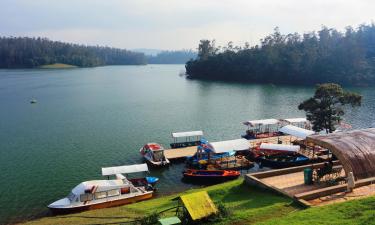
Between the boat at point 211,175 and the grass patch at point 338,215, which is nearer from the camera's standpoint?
the grass patch at point 338,215

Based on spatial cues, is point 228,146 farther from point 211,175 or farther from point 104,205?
point 104,205

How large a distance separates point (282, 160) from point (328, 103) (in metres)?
10.1

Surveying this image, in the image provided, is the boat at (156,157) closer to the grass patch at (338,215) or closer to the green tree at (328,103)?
the green tree at (328,103)

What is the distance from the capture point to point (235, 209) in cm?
2148

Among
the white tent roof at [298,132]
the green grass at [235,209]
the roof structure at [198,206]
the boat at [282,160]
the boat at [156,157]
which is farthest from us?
the white tent roof at [298,132]

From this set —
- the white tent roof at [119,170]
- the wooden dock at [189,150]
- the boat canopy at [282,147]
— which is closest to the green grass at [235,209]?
the white tent roof at [119,170]

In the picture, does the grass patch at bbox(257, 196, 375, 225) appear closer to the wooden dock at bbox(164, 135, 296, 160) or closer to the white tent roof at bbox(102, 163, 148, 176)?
the white tent roof at bbox(102, 163, 148, 176)

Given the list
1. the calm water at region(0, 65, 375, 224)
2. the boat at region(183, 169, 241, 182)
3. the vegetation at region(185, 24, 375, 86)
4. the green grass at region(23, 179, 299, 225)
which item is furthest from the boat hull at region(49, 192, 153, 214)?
the vegetation at region(185, 24, 375, 86)

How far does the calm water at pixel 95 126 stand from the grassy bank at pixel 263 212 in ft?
33.2

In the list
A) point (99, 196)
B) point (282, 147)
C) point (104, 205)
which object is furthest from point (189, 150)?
point (104, 205)

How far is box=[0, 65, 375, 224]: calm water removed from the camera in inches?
1560

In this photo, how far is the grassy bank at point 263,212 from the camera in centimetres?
1769

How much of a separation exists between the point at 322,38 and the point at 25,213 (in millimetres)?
165166

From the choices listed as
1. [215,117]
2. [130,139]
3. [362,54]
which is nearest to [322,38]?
[362,54]
